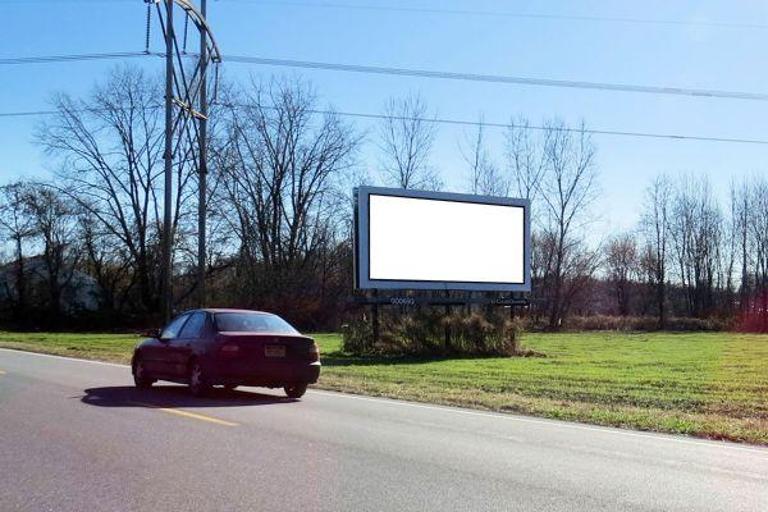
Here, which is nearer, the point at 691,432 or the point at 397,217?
the point at 691,432

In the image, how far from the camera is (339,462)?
25.4 ft

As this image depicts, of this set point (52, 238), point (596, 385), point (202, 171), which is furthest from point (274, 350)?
point (52, 238)

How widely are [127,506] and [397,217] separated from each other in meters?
24.4

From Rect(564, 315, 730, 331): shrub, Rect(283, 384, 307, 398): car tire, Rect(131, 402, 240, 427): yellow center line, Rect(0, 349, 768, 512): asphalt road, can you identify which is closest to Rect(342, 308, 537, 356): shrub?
Rect(283, 384, 307, 398): car tire

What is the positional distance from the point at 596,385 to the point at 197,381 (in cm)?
869

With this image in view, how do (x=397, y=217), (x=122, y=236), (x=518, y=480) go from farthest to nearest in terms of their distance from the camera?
1. (x=122, y=236)
2. (x=397, y=217)
3. (x=518, y=480)

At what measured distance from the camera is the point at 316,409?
40.0 feet

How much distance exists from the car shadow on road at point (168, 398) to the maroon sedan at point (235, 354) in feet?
0.89

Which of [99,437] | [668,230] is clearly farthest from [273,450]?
[668,230]

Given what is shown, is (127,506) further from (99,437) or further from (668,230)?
(668,230)

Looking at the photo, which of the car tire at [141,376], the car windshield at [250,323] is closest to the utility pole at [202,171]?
the car tire at [141,376]

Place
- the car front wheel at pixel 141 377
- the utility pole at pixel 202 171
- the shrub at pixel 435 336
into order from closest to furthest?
1. the car front wheel at pixel 141 377
2. the utility pole at pixel 202 171
3. the shrub at pixel 435 336

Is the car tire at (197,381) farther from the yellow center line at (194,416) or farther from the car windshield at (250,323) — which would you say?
the yellow center line at (194,416)

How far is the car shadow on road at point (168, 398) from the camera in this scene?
12234 millimetres
